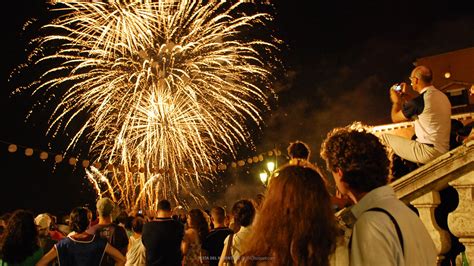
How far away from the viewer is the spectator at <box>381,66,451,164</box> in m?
6.10

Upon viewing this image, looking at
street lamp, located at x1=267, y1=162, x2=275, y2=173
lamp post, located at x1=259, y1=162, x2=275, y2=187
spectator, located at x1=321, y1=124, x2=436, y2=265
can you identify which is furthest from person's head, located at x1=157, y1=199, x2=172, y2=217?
street lamp, located at x1=267, y1=162, x2=275, y2=173

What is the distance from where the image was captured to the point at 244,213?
6.16 m

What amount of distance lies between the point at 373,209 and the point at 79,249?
4052 mm

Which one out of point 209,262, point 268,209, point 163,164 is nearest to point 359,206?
point 268,209

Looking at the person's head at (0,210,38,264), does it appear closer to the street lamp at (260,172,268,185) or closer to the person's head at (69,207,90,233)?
the person's head at (69,207,90,233)

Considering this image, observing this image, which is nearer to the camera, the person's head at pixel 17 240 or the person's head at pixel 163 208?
the person's head at pixel 17 240

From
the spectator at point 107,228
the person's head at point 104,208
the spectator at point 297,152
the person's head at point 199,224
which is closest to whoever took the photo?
the spectator at point 297,152

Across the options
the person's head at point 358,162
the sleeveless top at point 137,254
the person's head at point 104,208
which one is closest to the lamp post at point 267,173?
the sleeveless top at point 137,254

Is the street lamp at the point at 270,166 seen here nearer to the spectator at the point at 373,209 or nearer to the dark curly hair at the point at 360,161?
the spectator at the point at 373,209

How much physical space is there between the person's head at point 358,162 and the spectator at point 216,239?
465 centimetres

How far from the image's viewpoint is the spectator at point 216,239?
24.6 feet

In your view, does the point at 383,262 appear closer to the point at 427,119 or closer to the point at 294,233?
the point at 294,233

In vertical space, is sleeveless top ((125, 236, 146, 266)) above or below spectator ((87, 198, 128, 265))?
below

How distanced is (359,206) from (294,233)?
42 centimetres
